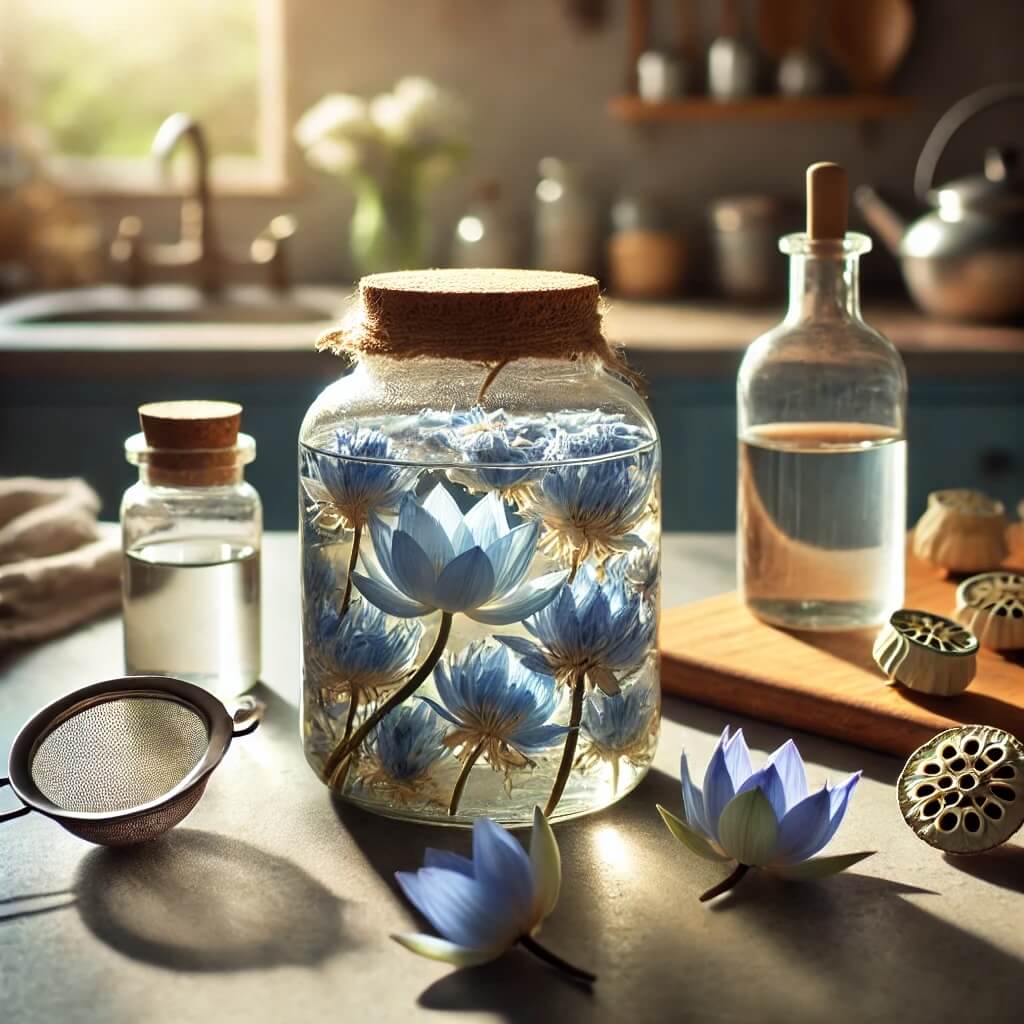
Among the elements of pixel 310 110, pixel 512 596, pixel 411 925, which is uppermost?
pixel 310 110

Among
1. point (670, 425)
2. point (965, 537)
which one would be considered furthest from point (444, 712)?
point (670, 425)

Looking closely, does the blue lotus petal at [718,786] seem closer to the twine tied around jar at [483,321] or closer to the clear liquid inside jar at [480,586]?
the clear liquid inside jar at [480,586]

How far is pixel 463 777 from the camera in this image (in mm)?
748

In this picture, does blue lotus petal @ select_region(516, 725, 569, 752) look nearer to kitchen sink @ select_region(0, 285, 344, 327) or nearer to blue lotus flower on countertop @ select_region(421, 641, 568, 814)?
blue lotus flower on countertop @ select_region(421, 641, 568, 814)

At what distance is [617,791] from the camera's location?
0.80 meters

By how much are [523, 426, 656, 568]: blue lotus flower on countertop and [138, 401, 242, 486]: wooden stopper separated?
255 mm

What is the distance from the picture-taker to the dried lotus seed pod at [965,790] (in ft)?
2.41

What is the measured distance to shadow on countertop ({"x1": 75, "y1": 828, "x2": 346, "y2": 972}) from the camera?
2.12ft

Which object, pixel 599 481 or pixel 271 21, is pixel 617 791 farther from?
pixel 271 21

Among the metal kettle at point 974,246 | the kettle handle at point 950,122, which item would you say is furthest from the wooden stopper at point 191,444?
the kettle handle at point 950,122

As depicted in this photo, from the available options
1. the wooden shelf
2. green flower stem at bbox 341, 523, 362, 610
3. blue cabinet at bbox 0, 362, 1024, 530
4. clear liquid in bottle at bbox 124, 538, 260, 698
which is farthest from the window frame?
green flower stem at bbox 341, 523, 362, 610

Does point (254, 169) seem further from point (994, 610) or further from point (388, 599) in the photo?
point (388, 599)

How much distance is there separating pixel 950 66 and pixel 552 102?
82 centimetres

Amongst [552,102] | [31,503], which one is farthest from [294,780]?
[552,102]
